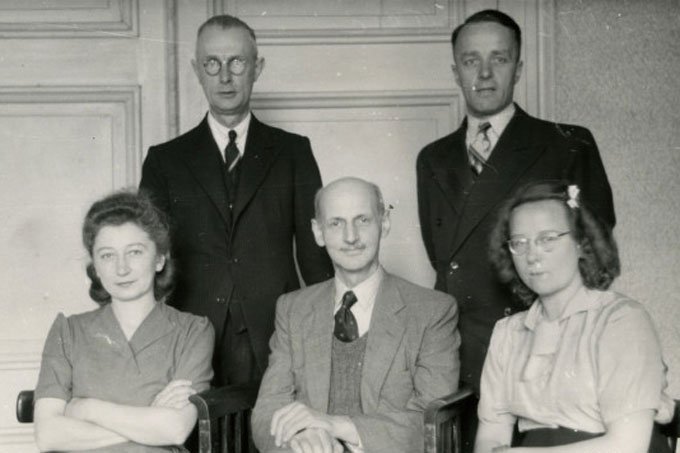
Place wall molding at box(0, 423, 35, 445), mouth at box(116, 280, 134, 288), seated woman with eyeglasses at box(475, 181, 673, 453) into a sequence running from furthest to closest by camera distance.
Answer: wall molding at box(0, 423, 35, 445)
mouth at box(116, 280, 134, 288)
seated woman with eyeglasses at box(475, 181, 673, 453)

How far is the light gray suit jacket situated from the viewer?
2.88 m

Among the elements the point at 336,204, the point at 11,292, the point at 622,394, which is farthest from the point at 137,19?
the point at 622,394

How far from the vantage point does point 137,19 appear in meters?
4.27

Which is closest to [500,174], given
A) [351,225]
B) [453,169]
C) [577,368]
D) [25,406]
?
[453,169]

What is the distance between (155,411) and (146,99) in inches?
71.1

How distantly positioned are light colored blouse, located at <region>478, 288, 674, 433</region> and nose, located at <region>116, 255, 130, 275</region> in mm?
1153

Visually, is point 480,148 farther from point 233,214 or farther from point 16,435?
point 16,435

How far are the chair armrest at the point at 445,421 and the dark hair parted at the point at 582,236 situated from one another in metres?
0.41

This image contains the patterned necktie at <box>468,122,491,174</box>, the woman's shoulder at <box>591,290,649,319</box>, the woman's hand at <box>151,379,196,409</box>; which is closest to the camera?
the woman's shoulder at <box>591,290,649,319</box>

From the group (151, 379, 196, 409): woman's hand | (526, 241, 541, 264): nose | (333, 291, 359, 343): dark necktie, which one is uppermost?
(526, 241, 541, 264): nose

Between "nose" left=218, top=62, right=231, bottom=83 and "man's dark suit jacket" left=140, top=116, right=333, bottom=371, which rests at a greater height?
"nose" left=218, top=62, right=231, bottom=83

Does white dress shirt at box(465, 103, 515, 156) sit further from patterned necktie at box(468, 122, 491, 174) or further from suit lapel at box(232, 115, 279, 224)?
→ suit lapel at box(232, 115, 279, 224)

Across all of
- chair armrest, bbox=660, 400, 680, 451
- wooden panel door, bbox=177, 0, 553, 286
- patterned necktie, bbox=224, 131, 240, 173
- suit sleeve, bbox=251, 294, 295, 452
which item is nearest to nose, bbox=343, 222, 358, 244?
suit sleeve, bbox=251, 294, 295, 452

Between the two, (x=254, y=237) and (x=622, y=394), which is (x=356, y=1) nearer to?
(x=254, y=237)
